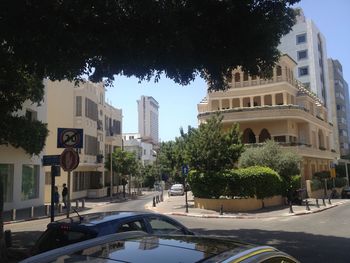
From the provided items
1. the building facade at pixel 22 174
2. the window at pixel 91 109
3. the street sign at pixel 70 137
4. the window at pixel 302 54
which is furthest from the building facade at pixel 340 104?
the street sign at pixel 70 137

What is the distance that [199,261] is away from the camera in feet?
9.41

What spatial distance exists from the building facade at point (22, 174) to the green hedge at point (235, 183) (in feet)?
41.2

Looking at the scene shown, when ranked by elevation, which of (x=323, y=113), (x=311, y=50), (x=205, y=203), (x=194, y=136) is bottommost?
(x=205, y=203)

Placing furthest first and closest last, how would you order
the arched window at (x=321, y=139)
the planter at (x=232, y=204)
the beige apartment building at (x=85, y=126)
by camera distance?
the arched window at (x=321, y=139)
the beige apartment building at (x=85, y=126)
the planter at (x=232, y=204)

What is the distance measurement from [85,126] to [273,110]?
20005 mm

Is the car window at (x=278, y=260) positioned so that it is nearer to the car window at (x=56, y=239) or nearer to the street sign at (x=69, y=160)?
the car window at (x=56, y=239)

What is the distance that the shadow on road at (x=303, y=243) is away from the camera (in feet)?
37.7

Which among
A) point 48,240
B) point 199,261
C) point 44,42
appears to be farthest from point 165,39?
point 199,261

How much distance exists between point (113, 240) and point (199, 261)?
3.25 feet

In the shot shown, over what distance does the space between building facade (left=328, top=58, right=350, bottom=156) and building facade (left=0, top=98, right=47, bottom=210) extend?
70.3 meters

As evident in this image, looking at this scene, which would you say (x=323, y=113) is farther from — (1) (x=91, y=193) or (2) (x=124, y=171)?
(1) (x=91, y=193)

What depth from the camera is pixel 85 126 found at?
1826 inches

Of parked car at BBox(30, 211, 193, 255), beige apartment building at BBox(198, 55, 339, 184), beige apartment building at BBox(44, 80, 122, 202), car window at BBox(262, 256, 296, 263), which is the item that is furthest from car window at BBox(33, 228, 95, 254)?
beige apartment building at BBox(198, 55, 339, 184)

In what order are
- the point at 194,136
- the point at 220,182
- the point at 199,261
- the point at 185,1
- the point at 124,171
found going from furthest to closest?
the point at 124,171, the point at 194,136, the point at 220,182, the point at 185,1, the point at 199,261
